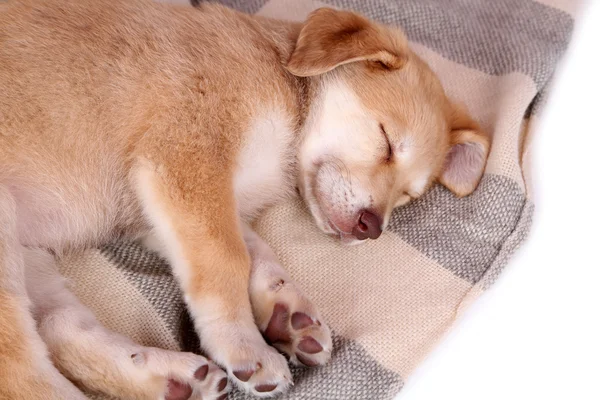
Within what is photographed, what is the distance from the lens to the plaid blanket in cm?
226

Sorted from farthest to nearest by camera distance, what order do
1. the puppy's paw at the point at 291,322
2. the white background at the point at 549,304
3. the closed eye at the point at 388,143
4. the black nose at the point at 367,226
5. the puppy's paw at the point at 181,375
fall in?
1. the closed eye at the point at 388,143
2. the black nose at the point at 367,226
3. the white background at the point at 549,304
4. the puppy's paw at the point at 291,322
5. the puppy's paw at the point at 181,375

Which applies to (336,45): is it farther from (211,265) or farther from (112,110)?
(211,265)

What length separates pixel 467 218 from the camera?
8.97ft

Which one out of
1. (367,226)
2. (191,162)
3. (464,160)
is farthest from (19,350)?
(464,160)

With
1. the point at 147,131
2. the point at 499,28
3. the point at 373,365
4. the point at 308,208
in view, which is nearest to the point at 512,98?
the point at 499,28

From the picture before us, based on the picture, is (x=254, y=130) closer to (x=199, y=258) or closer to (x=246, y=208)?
(x=246, y=208)

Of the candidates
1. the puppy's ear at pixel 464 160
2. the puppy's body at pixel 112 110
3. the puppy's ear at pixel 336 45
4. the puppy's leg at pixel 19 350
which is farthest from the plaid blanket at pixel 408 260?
the puppy's ear at pixel 336 45

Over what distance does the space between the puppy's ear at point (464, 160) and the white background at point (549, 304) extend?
0.96 feet

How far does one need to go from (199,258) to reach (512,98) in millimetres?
1760

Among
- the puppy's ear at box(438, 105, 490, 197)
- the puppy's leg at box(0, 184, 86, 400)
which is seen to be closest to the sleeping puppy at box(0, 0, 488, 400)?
the puppy's leg at box(0, 184, 86, 400)

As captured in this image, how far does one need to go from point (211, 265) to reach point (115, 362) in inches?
16.8

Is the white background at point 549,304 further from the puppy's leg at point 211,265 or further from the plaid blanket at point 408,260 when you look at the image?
the puppy's leg at point 211,265

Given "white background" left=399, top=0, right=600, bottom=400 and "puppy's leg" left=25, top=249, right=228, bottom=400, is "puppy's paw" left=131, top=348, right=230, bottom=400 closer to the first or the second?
"puppy's leg" left=25, top=249, right=228, bottom=400

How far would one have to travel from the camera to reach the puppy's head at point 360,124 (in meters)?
2.52
